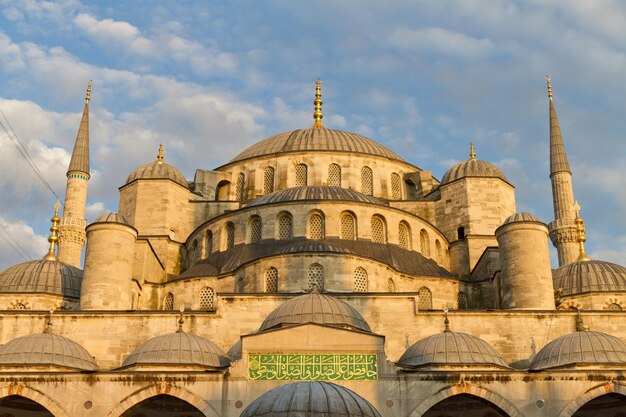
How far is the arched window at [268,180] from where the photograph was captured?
32.7 meters

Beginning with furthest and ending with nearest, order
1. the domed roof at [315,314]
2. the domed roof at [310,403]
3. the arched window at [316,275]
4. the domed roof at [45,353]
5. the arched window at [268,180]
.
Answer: the arched window at [268,180]
the arched window at [316,275]
the domed roof at [315,314]
the domed roof at [45,353]
the domed roof at [310,403]

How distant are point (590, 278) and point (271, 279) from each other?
9.93 metres

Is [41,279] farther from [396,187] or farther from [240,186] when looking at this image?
[396,187]

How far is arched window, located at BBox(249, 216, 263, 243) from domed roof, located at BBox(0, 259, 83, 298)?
223 inches

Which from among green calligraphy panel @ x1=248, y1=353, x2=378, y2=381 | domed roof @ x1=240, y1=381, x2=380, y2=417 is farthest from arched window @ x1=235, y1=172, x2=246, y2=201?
domed roof @ x1=240, y1=381, x2=380, y2=417

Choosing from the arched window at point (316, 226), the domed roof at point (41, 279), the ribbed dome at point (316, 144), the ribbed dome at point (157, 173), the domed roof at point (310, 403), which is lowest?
the domed roof at point (310, 403)

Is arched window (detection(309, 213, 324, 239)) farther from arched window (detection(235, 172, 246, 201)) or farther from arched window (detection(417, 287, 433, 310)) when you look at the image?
arched window (detection(235, 172, 246, 201))

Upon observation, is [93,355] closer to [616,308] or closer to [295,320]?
[295,320]

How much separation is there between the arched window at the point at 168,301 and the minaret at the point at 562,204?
48.4 ft

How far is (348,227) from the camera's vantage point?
26.6 metres

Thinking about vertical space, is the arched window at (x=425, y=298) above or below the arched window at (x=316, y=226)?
below

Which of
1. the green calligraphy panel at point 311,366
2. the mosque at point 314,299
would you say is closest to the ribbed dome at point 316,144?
the mosque at point 314,299

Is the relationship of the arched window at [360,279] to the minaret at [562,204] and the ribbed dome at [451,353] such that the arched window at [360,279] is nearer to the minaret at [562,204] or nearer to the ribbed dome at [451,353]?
the ribbed dome at [451,353]

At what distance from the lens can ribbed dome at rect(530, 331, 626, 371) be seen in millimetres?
19375
